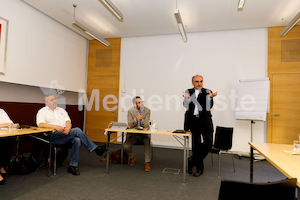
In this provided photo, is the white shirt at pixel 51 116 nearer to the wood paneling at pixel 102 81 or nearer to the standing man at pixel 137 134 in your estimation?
the standing man at pixel 137 134

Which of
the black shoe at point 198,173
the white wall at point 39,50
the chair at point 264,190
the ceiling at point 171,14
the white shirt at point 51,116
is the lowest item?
the black shoe at point 198,173

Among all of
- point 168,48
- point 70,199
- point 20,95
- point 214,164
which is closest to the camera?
point 70,199

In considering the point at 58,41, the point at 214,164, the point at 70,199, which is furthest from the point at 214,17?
the point at 70,199

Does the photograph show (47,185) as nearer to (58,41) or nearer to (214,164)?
(214,164)

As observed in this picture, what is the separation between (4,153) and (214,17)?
193 inches

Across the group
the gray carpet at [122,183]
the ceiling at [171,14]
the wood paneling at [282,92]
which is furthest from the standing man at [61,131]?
the wood paneling at [282,92]

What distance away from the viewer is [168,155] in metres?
4.78

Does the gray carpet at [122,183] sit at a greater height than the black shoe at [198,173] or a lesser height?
lesser

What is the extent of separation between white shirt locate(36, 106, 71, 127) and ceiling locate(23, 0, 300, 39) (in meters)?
2.42

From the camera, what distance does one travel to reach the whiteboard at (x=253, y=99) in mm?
4629

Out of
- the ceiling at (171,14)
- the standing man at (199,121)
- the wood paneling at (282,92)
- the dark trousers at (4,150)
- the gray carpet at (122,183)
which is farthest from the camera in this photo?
the wood paneling at (282,92)

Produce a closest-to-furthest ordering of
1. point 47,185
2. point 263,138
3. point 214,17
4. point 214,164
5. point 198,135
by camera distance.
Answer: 1. point 47,185
2. point 198,135
3. point 214,164
4. point 214,17
5. point 263,138

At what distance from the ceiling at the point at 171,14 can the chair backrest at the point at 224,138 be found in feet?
8.55

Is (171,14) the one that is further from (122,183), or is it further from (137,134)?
(122,183)
